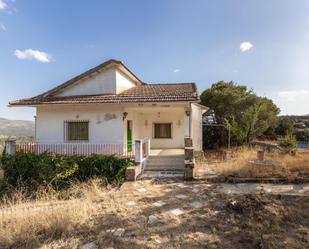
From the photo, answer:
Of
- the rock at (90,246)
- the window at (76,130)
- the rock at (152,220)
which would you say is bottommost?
the rock at (90,246)

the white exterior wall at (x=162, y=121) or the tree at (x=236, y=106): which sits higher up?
the tree at (x=236, y=106)

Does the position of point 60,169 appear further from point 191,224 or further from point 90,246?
point 191,224

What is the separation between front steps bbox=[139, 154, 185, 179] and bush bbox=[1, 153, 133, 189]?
123 cm

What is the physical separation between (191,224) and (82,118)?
1081 cm

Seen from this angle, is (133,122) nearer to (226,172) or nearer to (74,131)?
(74,131)

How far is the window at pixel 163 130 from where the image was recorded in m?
18.8

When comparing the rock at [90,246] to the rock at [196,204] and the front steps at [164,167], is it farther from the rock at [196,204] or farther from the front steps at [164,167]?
the front steps at [164,167]

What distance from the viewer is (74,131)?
14852mm

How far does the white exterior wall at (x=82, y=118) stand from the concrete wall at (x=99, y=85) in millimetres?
1611

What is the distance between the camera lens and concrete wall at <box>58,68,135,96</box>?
50.7 feet

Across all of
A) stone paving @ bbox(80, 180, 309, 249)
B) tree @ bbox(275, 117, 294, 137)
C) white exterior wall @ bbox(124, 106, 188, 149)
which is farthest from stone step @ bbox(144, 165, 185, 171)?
tree @ bbox(275, 117, 294, 137)

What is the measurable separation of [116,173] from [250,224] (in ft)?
25.8

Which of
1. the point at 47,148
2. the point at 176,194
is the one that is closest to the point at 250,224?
the point at 176,194

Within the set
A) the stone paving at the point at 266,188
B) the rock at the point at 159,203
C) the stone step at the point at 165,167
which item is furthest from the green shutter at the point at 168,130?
the rock at the point at 159,203
